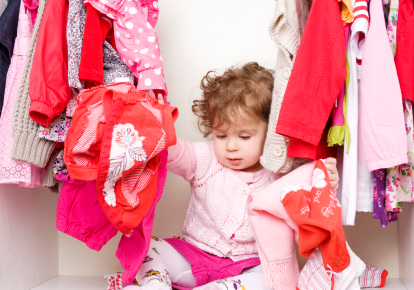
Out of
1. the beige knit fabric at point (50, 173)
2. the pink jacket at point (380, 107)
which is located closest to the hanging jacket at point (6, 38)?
the beige knit fabric at point (50, 173)

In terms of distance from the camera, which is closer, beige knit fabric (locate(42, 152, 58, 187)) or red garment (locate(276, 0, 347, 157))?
red garment (locate(276, 0, 347, 157))

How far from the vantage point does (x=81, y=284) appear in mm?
1451

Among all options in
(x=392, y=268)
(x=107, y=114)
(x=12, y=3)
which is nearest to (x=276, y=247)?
(x=107, y=114)

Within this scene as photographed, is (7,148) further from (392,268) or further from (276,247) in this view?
(392,268)

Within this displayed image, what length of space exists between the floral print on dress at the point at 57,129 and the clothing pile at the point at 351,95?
0.60 metres

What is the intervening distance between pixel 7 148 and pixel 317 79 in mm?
903

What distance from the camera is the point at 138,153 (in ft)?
3.19

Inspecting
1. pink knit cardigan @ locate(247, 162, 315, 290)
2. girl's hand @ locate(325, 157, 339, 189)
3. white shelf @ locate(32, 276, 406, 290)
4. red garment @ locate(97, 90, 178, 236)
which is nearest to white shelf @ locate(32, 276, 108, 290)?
white shelf @ locate(32, 276, 406, 290)

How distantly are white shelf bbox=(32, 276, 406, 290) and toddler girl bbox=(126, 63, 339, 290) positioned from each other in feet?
0.96

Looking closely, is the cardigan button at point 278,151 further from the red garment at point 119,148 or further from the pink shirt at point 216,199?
the red garment at point 119,148

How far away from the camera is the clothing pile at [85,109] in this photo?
1.00 metres

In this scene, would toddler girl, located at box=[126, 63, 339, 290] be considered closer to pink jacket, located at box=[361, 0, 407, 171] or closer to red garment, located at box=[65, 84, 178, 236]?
red garment, located at box=[65, 84, 178, 236]

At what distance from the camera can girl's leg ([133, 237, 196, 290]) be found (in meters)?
1.17

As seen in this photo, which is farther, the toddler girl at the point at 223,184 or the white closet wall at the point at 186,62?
the white closet wall at the point at 186,62
